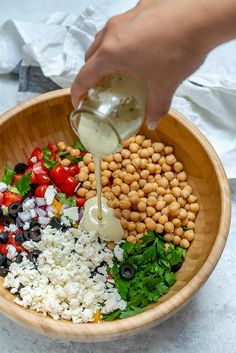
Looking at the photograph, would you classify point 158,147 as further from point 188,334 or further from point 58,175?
point 188,334

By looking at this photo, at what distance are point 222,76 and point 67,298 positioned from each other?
2.48 ft

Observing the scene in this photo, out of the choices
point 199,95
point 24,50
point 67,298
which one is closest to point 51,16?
point 24,50

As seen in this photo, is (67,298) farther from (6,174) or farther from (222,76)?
(222,76)

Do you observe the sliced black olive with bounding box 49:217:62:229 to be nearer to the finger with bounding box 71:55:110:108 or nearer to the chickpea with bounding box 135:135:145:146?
the chickpea with bounding box 135:135:145:146

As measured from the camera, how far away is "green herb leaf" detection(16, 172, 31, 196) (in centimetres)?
129

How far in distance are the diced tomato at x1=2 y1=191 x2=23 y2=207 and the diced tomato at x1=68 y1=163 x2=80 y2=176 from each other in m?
0.14

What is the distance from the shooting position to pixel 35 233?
123 centimetres

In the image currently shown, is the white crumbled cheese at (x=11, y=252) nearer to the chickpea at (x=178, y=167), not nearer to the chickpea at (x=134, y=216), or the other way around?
the chickpea at (x=134, y=216)

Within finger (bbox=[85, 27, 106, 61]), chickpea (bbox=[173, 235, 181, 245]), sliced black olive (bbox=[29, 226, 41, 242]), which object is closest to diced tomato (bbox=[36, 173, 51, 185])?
sliced black olive (bbox=[29, 226, 41, 242])

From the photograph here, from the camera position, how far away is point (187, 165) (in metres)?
1.33

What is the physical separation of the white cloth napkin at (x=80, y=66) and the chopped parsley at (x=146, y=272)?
1.03ft

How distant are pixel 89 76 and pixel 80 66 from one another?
0.66 m

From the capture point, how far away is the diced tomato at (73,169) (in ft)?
4.38

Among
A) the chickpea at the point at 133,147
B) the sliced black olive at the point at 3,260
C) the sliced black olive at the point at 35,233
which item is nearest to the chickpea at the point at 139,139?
the chickpea at the point at 133,147
